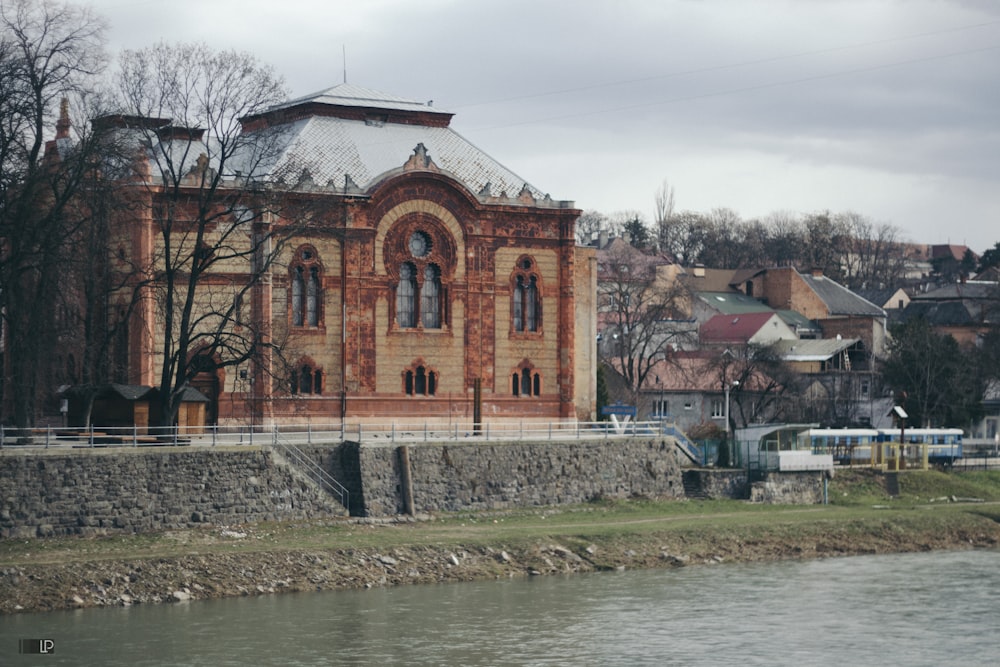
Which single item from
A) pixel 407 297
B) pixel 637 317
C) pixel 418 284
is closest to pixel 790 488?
pixel 418 284

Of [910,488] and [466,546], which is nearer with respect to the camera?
[466,546]

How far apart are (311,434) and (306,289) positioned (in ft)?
30.2

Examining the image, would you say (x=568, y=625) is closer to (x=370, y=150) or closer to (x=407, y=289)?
(x=407, y=289)

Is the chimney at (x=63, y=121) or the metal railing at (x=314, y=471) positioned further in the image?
the chimney at (x=63, y=121)

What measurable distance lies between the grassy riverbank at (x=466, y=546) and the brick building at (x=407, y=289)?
986 centimetres

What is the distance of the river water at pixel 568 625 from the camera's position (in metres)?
38.7

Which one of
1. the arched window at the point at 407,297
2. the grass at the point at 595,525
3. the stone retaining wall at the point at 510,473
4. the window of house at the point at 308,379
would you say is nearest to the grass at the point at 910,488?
the grass at the point at 595,525

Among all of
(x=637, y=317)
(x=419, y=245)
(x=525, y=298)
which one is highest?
(x=419, y=245)

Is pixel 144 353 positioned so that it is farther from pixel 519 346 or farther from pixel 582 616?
pixel 582 616

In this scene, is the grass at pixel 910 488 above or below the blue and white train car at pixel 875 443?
below

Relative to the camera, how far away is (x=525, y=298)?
230 ft

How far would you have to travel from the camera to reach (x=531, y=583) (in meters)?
49.6

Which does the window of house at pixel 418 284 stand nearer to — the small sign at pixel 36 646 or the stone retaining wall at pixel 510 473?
Answer: the stone retaining wall at pixel 510 473

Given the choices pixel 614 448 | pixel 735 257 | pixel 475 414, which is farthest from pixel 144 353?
pixel 735 257
